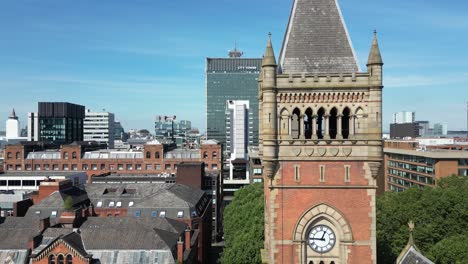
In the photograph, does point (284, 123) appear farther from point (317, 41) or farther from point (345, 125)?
point (317, 41)

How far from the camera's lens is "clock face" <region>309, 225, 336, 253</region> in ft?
89.1

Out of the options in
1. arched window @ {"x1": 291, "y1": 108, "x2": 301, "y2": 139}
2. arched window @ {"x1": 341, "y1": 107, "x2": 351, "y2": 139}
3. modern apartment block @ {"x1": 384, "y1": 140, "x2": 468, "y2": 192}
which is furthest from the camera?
modern apartment block @ {"x1": 384, "y1": 140, "x2": 468, "y2": 192}

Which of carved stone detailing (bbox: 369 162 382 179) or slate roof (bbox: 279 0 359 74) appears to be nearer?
carved stone detailing (bbox: 369 162 382 179)

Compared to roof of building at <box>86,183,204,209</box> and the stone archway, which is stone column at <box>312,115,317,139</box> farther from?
roof of building at <box>86,183,204,209</box>

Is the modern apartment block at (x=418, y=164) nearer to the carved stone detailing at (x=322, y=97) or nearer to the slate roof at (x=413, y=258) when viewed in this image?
the slate roof at (x=413, y=258)

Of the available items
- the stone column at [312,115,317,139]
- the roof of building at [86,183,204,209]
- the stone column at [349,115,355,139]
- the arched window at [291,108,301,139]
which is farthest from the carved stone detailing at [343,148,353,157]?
the roof of building at [86,183,204,209]

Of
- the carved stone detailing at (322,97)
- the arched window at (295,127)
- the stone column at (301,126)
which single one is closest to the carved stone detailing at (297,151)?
the stone column at (301,126)

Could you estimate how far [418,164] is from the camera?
374 feet

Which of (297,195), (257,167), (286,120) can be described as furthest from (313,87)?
(257,167)

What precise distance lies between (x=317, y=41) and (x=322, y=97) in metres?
3.73

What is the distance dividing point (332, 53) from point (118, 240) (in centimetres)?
3243

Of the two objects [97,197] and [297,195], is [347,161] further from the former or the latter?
[97,197]

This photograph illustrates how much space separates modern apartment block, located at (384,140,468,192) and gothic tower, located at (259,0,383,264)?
8650cm

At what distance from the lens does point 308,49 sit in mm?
27859
